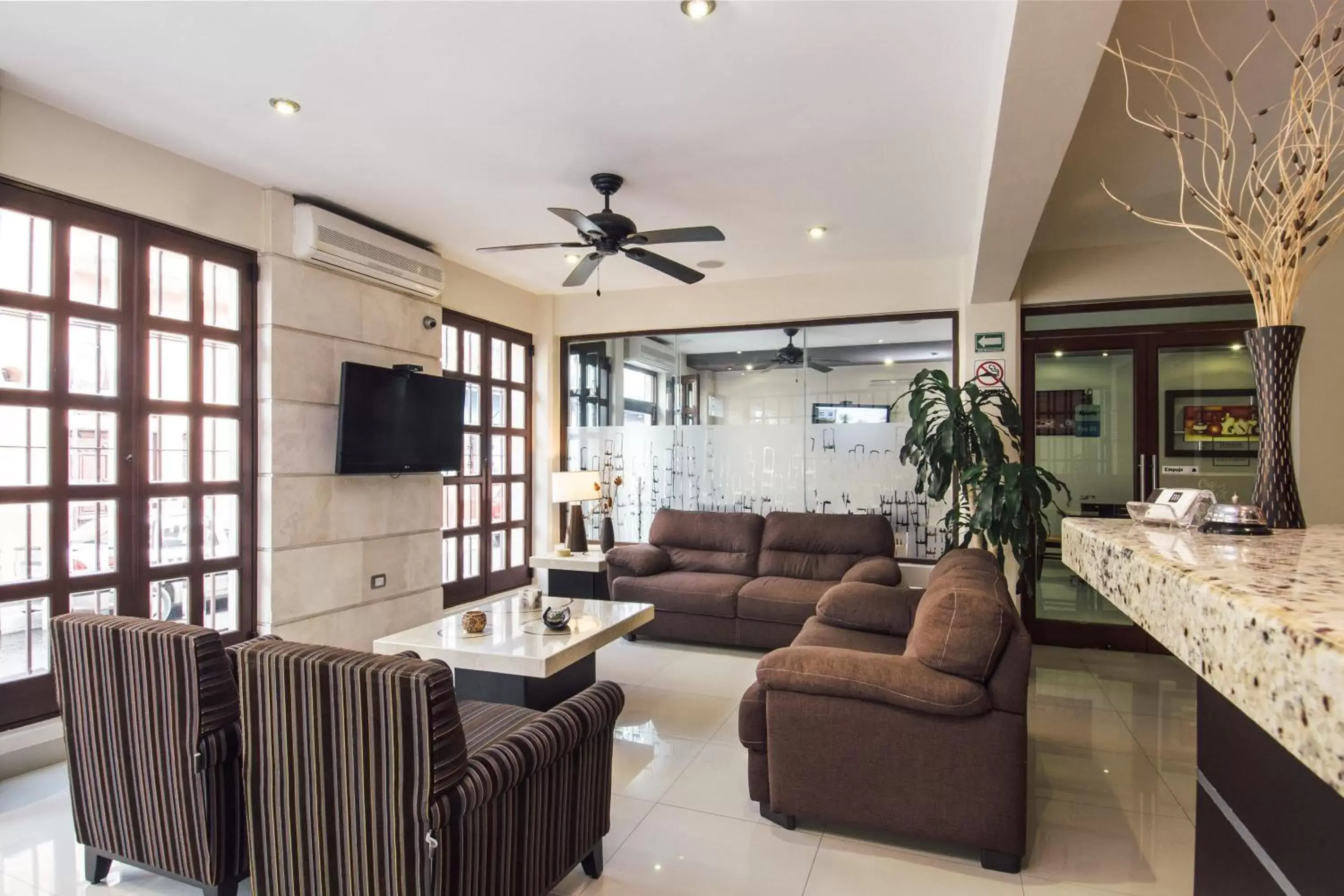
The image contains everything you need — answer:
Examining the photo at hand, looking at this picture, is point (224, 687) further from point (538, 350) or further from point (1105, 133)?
point (538, 350)

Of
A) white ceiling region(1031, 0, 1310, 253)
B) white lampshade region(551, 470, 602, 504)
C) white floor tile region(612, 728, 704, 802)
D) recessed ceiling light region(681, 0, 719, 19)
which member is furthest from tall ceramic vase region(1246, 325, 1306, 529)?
white lampshade region(551, 470, 602, 504)

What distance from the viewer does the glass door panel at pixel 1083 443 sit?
496cm

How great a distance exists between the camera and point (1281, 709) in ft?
1.67

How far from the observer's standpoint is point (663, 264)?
12.4 feet

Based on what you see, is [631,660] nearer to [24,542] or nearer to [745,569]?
[745,569]

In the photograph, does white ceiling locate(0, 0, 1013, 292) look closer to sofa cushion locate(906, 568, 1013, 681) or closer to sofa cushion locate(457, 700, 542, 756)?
sofa cushion locate(906, 568, 1013, 681)

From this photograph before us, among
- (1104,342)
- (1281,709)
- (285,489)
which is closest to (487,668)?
(285,489)

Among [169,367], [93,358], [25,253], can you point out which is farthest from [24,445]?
[25,253]

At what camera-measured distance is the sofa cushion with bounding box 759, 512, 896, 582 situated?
5.19 metres

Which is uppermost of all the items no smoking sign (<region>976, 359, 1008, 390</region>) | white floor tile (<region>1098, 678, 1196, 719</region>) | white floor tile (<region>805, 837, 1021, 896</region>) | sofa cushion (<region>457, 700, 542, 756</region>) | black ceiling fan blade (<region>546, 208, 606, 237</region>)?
black ceiling fan blade (<region>546, 208, 606, 237</region>)

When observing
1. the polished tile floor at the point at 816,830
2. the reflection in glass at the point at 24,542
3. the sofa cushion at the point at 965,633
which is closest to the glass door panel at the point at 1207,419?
the polished tile floor at the point at 816,830

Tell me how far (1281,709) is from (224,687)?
7.68 feet

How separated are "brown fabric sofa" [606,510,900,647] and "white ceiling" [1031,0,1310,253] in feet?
8.10

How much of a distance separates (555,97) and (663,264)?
3.56 ft
